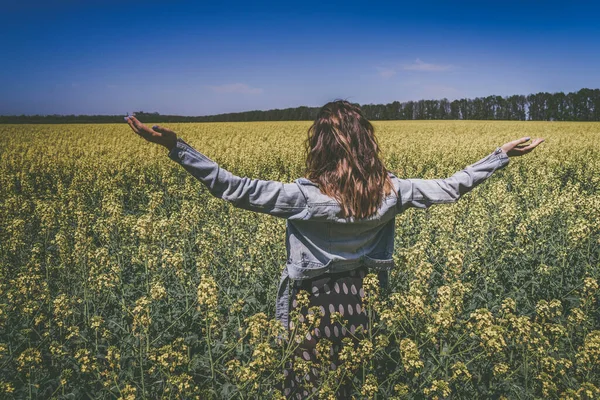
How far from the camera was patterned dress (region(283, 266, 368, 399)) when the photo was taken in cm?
276

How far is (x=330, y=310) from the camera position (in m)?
2.74

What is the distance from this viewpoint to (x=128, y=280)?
5.56 meters

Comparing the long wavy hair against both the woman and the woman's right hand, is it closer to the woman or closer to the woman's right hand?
the woman

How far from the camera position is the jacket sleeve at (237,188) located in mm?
2197

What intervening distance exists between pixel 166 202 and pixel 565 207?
849 cm

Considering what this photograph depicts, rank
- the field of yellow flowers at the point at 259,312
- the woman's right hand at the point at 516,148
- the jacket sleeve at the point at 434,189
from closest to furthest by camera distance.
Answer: the jacket sleeve at the point at 434,189 < the field of yellow flowers at the point at 259,312 < the woman's right hand at the point at 516,148

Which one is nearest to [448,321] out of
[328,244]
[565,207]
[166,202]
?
[328,244]

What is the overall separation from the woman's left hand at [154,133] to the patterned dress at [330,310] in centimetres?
127

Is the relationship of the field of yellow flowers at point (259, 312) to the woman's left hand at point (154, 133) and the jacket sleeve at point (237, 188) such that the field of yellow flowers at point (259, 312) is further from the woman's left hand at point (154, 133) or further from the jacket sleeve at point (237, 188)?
the woman's left hand at point (154, 133)

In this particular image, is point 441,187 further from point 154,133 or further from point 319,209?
point 154,133

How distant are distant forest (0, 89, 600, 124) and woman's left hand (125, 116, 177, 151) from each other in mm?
71386

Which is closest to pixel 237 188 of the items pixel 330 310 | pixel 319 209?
pixel 319 209

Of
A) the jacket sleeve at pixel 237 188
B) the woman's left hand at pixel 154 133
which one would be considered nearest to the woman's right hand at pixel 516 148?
the jacket sleeve at pixel 237 188

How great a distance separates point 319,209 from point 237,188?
53cm
